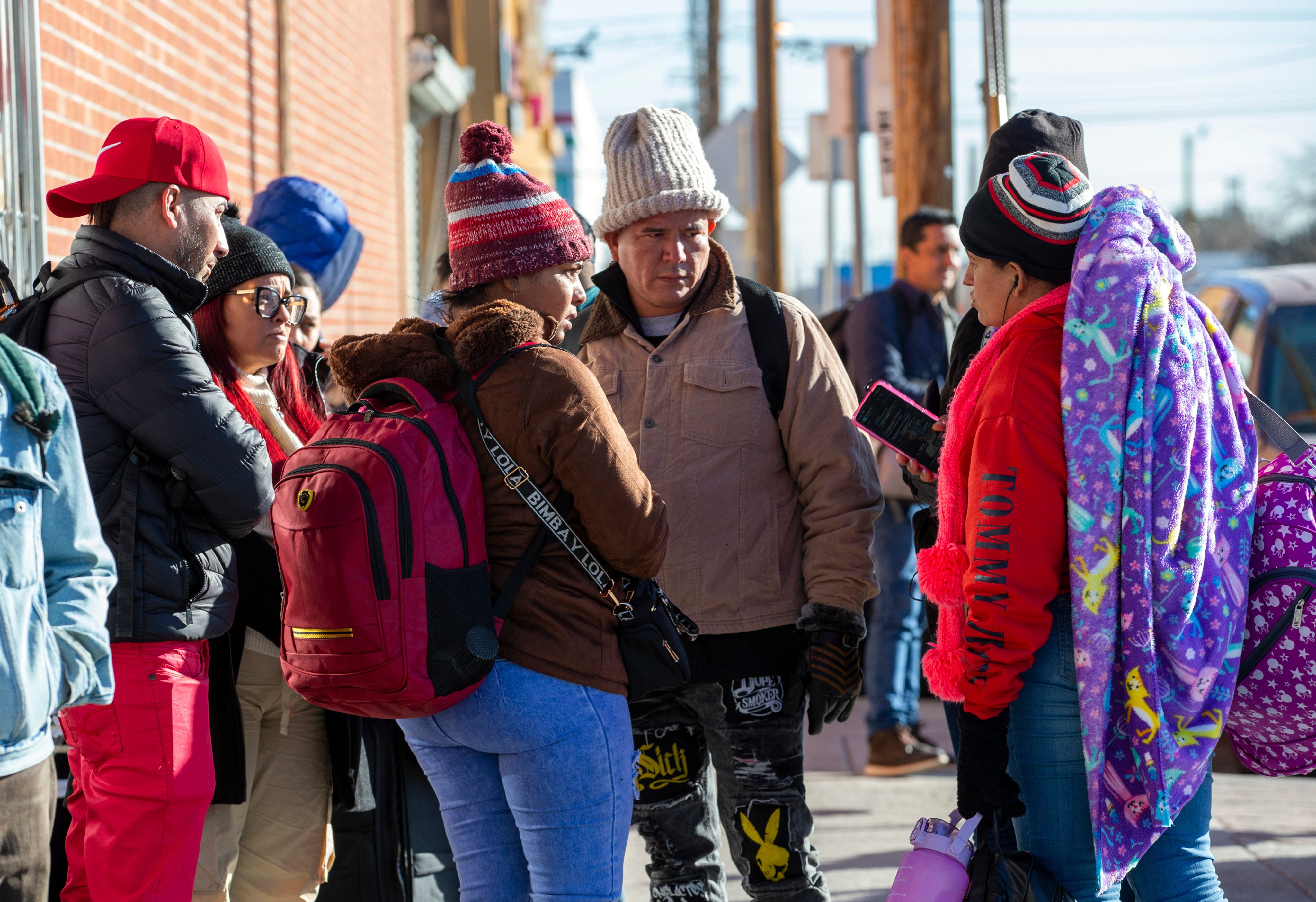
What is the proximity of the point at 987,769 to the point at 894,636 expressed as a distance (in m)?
3.39

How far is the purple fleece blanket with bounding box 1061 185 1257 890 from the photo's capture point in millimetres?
2242

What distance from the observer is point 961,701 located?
2406mm

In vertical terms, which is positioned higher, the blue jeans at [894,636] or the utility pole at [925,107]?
the utility pole at [925,107]

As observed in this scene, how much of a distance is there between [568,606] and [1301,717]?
4.68 ft

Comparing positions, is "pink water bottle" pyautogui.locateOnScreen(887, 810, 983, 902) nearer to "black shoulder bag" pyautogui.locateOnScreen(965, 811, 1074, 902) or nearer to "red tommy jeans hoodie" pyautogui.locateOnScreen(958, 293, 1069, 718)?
"black shoulder bag" pyautogui.locateOnScreen(965, 811, 1074, 902)

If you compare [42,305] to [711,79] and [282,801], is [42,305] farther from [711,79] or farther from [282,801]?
[711,79]

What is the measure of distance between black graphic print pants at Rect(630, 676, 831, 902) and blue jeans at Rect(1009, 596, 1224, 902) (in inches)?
26.7

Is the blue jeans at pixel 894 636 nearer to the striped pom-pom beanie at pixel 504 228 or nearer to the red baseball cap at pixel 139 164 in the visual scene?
the striped pom-pom beanie at pixel 504 228

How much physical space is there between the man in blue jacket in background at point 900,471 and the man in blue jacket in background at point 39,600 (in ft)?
12.9

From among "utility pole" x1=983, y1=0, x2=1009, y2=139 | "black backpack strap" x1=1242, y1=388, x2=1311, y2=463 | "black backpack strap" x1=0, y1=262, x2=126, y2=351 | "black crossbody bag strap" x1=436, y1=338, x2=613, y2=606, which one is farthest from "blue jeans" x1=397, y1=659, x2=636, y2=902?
"utility pole" x1=983, y1=0, x2=1009, y2=139

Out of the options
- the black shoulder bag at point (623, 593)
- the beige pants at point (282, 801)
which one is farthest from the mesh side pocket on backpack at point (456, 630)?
the beige pants at point (282, 801)

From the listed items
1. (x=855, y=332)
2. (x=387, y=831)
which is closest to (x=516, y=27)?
(x=855, y=332)

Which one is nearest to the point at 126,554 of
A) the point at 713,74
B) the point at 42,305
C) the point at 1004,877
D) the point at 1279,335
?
the point at 42,305

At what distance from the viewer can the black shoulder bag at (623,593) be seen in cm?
225
